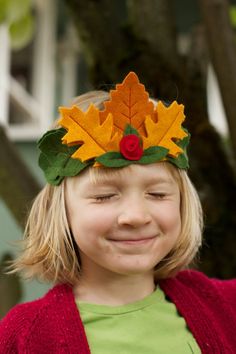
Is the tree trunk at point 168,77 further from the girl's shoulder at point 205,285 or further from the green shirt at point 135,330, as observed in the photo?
the green shirt at point 135,330

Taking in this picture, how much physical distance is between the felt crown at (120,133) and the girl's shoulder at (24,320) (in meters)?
0.37

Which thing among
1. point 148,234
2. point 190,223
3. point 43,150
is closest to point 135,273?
point 148,234

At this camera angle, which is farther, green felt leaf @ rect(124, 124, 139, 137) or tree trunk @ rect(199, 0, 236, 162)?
tree trunk @ rect(199, 0, 236, 162)

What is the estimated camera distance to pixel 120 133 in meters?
2.00

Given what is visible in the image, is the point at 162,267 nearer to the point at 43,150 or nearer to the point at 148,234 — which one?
the point at 148,234

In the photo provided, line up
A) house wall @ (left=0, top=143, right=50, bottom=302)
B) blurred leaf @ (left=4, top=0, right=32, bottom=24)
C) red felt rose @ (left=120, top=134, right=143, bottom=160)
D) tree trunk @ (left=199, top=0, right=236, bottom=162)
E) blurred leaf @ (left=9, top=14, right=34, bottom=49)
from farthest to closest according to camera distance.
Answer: house wall @ (left=0, top=143, right=50, bottom=302) → blurred leaf @ (left=9, top=14, right=34, bottom=49) → blurred leaf @ (left=4, top=0, right=32, bottom=24) → tree trunk @ (left=199, top=0, right=236, bottom=162) → red felt rose @ (left=120, top=134, right=143, bottom=160)

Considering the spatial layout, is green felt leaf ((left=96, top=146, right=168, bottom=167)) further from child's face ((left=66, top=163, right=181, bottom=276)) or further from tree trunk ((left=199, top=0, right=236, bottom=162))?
tree trunk ((left=199, top=0, right=236, bottom=162))

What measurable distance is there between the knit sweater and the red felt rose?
0.46 metres

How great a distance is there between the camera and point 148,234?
6.64ft

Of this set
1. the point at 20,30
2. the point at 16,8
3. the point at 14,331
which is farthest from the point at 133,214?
the point at 20,30

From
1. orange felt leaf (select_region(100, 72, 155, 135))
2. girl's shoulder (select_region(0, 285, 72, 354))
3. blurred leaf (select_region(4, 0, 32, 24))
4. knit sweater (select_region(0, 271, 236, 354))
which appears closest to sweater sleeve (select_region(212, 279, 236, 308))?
knit sweater (select_region(0, 271, 236, 354))

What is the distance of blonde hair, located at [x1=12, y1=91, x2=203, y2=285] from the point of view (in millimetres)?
2129

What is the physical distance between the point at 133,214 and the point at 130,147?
18 centimetres

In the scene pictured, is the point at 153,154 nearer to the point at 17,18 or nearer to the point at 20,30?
the point at 17,18
